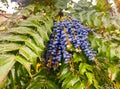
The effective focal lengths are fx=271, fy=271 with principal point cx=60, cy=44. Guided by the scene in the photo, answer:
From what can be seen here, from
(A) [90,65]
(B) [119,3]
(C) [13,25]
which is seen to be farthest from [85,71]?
(B) [119,3]

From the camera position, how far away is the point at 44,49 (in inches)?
47.5

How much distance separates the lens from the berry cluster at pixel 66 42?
1165 mm

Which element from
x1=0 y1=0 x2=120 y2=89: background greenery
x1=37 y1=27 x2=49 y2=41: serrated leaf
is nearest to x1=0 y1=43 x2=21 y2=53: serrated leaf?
x1=0 y1=0 x2=120 y2=89: background greenery

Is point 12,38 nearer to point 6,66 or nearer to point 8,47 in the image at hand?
point 8,47

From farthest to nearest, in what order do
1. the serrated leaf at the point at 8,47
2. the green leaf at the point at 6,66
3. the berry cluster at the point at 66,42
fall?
1. the berry cluster at the point at 66,42
2. the serrated leaf at the point at 8,47
3. the green leaf at the point at 6,66

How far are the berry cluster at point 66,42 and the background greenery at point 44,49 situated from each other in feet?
0.10

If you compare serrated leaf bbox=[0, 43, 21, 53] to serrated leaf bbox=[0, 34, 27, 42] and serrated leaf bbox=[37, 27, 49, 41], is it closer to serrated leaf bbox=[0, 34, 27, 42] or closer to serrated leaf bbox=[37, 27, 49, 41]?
serrated leaf bbox=[0, 34, 27, 42]

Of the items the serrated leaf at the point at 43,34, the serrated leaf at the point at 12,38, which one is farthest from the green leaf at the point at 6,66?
the serrated leaf at the point at 43,34

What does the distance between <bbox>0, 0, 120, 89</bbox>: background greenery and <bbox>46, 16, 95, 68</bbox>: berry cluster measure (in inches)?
1.3

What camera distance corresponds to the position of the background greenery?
105 cm

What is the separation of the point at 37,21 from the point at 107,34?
15.6 inches

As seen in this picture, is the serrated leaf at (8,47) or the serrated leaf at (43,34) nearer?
the serrated leaf at (8,47)

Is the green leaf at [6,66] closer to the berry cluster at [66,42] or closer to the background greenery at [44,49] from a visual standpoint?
the background greenery at [44,49]

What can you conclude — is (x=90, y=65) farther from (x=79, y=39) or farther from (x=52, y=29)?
(x=52, y=29)
